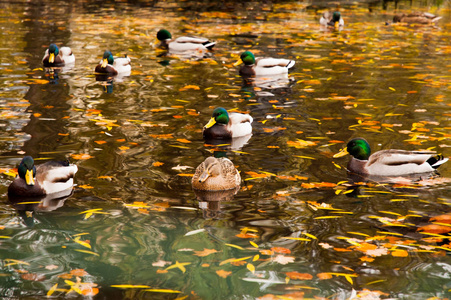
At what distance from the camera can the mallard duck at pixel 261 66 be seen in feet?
44.1

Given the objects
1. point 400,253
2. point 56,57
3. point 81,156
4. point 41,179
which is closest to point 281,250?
point 400,253

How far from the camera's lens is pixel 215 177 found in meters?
7.01

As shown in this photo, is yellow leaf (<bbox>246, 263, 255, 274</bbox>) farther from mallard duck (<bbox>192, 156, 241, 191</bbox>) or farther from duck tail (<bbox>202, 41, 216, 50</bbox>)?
duck tail (<bbox>202, 41, 216, 50</bbox>)

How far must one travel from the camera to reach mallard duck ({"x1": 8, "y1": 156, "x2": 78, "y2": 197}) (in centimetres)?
650

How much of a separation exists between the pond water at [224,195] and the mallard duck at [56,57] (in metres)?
0.43

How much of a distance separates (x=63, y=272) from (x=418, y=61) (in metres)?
12.2

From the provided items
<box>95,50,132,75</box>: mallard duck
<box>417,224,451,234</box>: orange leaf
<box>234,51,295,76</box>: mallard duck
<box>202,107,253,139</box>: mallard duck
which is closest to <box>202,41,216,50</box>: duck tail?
<box>234,51,295,76</box>: mallard duck

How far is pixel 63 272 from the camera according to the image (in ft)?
16.8

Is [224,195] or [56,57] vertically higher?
[56,57]

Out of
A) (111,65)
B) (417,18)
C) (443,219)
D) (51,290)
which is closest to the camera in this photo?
(51,290)

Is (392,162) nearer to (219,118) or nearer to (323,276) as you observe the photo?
(219,118)

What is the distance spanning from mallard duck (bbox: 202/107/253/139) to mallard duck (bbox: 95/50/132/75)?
482cm

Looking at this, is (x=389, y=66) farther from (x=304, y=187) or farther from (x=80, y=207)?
(x=80, y=207)

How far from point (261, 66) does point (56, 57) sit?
4.69m
